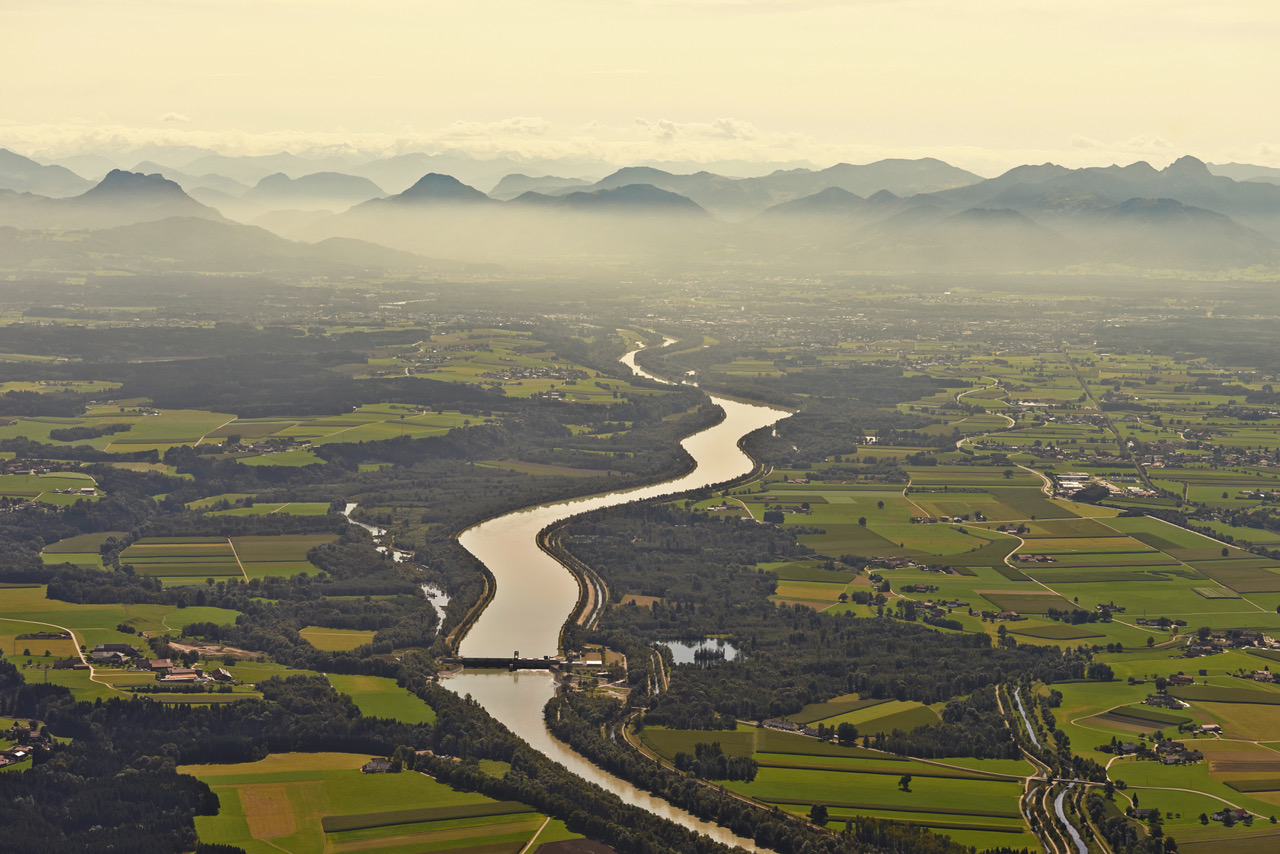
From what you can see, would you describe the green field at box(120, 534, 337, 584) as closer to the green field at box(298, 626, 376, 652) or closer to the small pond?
the green field at box(298, 626, 376, 652)

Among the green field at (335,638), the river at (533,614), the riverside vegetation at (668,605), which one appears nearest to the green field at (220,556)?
the riverside vegetation at (668,605)

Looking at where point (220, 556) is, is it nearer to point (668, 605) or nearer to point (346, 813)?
point (668, 605)

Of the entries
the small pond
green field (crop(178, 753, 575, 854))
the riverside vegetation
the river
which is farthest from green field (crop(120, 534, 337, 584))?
green field (crop(178, 753, 575, 854))

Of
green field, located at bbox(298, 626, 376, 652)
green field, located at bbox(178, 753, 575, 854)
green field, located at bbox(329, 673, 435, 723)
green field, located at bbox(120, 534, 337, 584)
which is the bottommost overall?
green field, located at bbox(178, 753, 575, 854)

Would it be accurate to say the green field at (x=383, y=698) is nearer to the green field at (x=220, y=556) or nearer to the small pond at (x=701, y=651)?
the small pond at (x=701, y=651)

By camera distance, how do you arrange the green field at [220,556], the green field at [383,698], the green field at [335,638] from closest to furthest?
the green field at [383,698], the green field at [335,638], the green field at [220,556]

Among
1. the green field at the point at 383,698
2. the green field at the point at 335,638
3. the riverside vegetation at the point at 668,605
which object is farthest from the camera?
the green field at the point at 335,638

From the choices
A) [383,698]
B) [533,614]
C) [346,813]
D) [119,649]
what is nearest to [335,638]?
[383,698]

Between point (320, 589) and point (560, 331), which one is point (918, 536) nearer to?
point (320, 589)

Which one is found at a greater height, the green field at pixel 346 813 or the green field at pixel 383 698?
the green field at pixel 383 698

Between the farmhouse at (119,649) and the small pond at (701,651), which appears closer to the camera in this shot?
the farmhouse at (119,649)

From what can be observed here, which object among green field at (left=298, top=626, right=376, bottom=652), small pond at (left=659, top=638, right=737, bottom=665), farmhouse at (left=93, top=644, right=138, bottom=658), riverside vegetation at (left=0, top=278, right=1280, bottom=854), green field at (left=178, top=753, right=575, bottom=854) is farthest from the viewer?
green field at (left=298, top=626, right=376, bottom=652)
